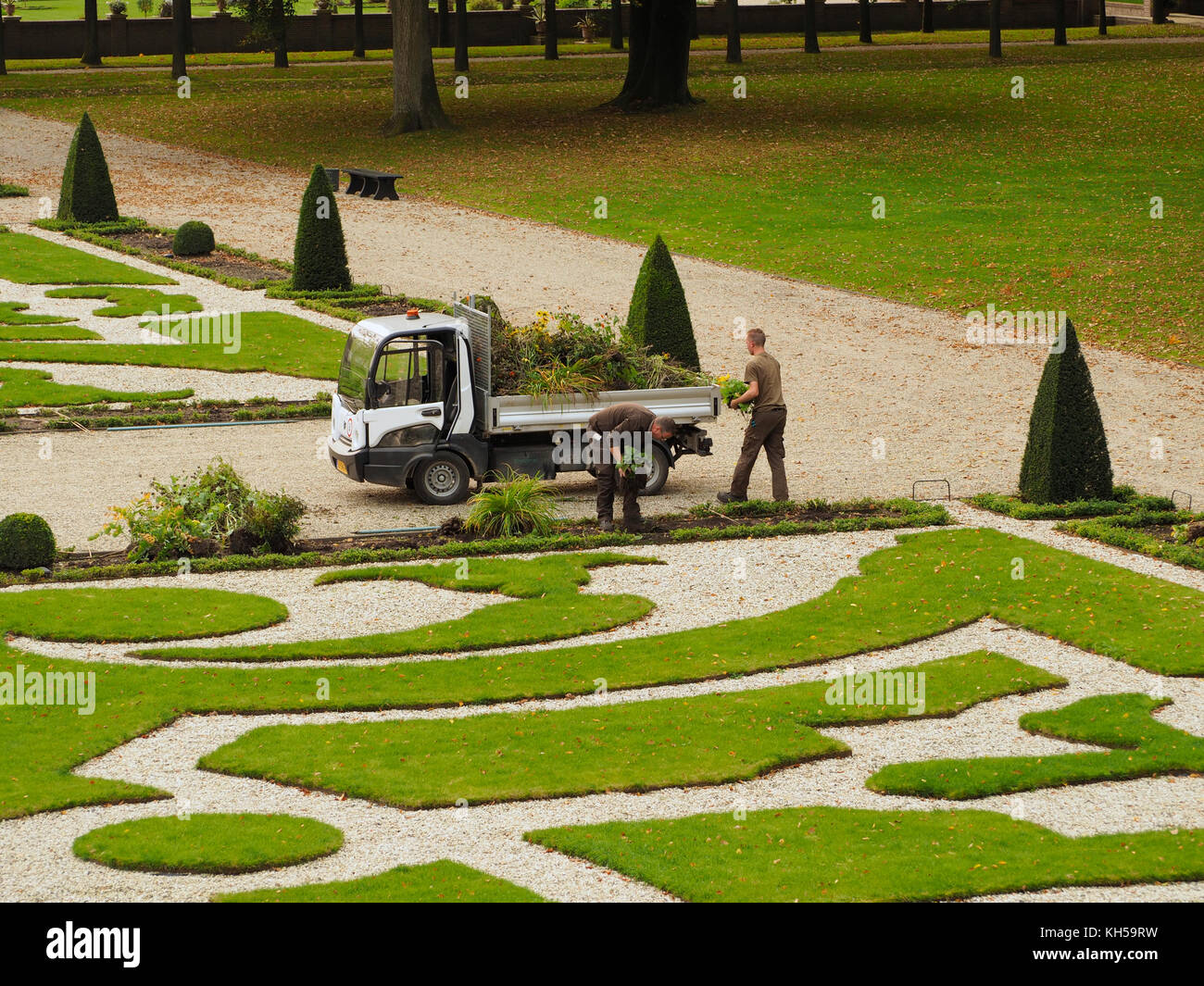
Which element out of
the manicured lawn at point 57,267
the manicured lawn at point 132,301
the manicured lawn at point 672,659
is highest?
the manicured lawn at point 57,267

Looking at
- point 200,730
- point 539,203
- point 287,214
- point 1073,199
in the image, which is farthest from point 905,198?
point 200,730

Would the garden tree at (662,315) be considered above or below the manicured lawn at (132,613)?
above

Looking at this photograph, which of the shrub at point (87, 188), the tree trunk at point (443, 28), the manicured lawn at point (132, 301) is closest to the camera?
the manicured lawn at point (132, 301)

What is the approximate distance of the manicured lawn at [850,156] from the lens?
33812 millimetres

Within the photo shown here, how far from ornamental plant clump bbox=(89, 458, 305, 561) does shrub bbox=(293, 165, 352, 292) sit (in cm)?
1463

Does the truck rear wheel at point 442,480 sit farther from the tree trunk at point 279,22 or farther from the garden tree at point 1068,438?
the tree trunk at point 279,22

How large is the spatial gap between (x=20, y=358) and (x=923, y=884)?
22569 millimetres

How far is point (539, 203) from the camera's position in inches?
1636

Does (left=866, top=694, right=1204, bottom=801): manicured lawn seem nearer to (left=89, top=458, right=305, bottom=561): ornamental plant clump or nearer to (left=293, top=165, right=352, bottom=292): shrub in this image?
(left=89, top=458, right=305, bottom=561): ornamental plant clump

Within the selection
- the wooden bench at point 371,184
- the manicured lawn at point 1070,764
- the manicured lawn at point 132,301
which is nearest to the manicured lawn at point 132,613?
the manicured lawn at point 1070,764

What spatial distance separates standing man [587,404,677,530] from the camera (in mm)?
18969

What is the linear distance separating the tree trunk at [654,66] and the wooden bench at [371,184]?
13.0 meters

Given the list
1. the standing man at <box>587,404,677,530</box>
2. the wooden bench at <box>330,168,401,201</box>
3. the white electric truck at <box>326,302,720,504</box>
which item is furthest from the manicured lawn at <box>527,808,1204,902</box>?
the wooden bench at <box>330,168,401,201</box>

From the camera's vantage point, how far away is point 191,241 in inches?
1464
